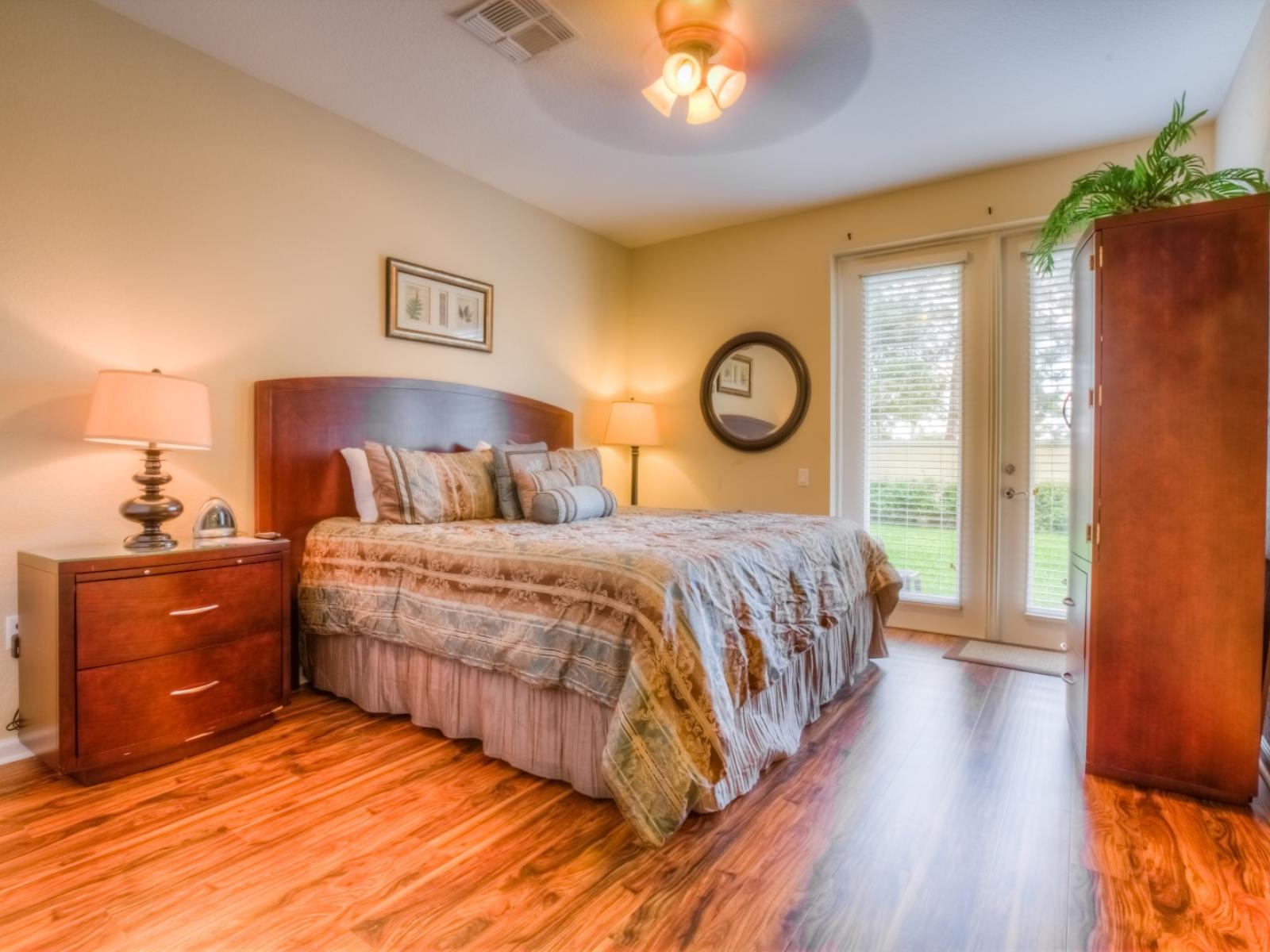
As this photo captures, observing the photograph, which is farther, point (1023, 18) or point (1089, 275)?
point (1023, 18)

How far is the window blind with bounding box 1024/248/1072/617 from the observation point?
11.8 feet

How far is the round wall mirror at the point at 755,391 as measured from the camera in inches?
172

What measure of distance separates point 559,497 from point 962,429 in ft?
8.15

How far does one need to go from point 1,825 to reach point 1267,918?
3.22 meters

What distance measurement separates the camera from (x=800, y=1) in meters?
2.31

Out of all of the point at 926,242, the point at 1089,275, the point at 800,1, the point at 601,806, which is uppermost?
the point at 800,1

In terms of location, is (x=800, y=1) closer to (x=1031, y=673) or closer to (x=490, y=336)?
(x=490, y=336)

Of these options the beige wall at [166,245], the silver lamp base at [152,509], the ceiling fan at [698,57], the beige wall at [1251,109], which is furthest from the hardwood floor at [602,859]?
the ceiling fan at [698,57]

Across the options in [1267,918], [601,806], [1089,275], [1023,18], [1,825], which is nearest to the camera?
[1267,918]

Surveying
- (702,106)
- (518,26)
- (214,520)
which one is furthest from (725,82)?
(214,520)

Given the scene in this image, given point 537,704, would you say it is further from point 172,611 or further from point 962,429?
point 962,429

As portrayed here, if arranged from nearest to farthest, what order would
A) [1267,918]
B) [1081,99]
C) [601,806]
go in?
[1267,918] < [601,806] < [1081,99]

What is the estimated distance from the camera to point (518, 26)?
2.47 metres

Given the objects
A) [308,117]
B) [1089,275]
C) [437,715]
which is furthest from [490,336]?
[1089,275]
